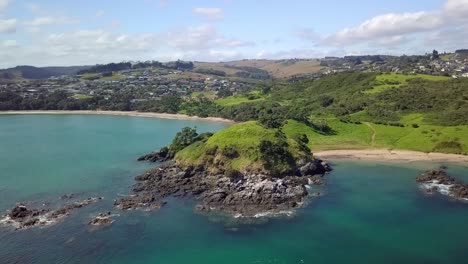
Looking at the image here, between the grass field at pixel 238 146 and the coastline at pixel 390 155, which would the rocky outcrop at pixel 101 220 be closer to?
the grass field at pixel 238 146

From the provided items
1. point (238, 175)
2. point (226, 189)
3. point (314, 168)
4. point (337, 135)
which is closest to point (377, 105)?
point (337, 135)

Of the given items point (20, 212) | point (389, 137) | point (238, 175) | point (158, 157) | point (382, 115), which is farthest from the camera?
point (382, 115)

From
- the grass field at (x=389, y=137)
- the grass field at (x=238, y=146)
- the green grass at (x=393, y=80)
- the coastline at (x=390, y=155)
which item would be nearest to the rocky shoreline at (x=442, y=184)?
the coastline at (x=390, y=155)

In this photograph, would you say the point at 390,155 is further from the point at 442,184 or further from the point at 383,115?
the point at 383,115

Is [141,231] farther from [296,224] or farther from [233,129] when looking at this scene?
[233,129]

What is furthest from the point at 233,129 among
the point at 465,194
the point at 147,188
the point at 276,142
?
the point at 465,194

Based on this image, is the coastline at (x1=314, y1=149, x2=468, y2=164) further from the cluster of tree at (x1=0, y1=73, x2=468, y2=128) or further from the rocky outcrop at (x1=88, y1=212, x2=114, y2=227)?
the rocky outcrop at (x1=88, y1=212, x2=114, y2=227)
